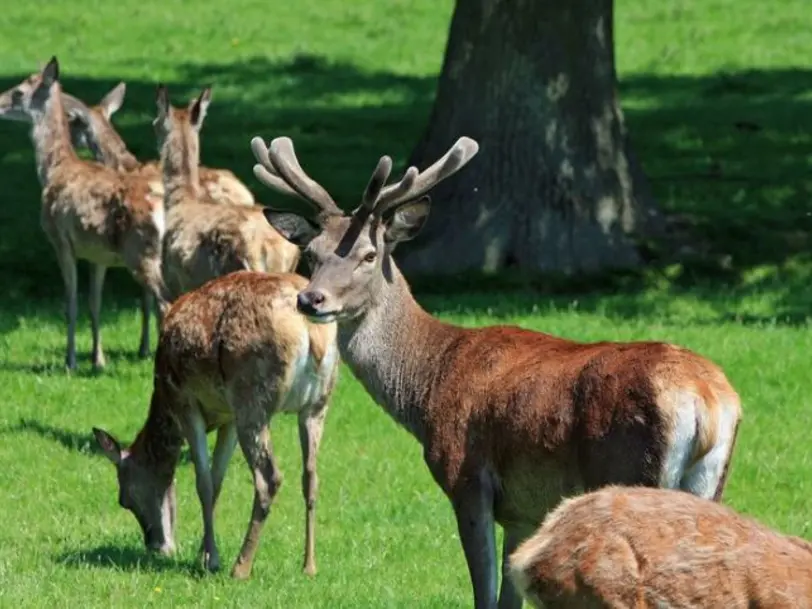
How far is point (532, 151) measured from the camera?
58.6 feet

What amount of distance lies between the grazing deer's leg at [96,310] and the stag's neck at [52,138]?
3.22ft

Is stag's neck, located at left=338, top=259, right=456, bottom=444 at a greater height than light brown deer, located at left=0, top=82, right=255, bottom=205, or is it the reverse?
stag's neck, located at left=338, top=259, right=456, bottom=444

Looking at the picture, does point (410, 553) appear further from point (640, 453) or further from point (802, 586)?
point (802, 586)

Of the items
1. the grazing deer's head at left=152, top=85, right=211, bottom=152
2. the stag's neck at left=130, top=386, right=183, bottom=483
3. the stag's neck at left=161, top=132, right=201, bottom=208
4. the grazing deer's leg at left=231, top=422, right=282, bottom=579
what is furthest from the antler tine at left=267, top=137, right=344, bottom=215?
the grazing deer's head at left=152, top=85, right=211, bottom=152

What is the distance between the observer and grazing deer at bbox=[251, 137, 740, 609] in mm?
7387

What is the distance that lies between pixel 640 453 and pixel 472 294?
972 centimetres

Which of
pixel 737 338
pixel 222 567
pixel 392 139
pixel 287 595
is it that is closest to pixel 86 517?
pixel 222 567

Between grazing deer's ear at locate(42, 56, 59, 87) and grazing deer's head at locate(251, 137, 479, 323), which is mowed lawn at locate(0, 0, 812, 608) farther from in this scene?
grazing deer's ear at locate(42, 56, 59, 87)

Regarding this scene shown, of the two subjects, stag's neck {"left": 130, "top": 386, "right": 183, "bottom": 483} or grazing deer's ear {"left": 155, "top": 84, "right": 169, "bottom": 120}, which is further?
grazing deer's ear {"left": 155, "top": 84, "right": 169, "bottom": 120}

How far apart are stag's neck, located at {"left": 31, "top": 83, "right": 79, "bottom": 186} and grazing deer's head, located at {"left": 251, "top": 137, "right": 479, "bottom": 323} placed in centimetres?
765

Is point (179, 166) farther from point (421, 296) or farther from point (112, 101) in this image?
point (112, 101)

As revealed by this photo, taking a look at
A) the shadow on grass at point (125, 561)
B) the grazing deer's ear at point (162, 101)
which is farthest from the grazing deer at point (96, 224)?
the shadow on grass at point (125, 561)

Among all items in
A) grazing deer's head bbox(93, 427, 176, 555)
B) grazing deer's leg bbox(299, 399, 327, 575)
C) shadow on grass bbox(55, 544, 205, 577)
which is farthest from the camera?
grazing deer's head bbox(93, 427, 176, 555)

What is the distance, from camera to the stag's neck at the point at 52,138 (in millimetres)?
16422
